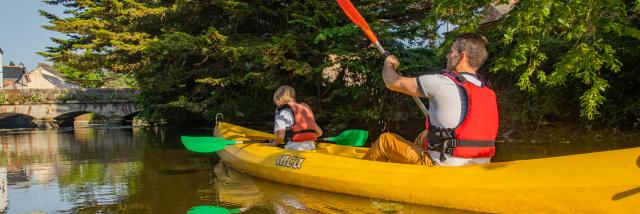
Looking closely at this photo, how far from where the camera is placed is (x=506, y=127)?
13586 millimetres

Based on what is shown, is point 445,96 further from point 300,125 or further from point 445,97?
point 300,125

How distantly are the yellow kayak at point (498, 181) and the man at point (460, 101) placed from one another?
22 cm

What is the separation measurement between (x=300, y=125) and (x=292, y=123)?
0.12 m

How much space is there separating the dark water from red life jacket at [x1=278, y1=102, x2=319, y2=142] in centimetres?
75

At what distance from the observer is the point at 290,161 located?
6.56 meters

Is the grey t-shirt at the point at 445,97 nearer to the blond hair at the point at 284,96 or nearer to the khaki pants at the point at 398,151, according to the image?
the khaki pants at the point at 398,151

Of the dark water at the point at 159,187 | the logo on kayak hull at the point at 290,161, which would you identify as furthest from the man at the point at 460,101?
the logo on kayak hull at the point at 290,161

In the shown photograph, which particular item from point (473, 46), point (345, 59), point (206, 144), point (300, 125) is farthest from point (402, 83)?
point (345, 59)

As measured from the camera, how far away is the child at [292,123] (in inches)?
280

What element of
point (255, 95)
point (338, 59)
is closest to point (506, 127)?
point (338, 59)

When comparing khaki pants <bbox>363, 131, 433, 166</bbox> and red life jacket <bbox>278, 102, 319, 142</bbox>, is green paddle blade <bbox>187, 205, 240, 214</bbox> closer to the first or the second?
khaki pants <bbox>363, 131, 433, 166</bbox>

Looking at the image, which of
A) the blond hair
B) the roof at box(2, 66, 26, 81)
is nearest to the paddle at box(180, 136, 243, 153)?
the blond hair

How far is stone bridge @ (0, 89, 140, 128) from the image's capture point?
1319 inches

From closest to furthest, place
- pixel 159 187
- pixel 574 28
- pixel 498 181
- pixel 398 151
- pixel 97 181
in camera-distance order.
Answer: pixel 498 181 < pixel 398 151 < pixel 159 187 < pixel 97 181 < pixel 574 28
